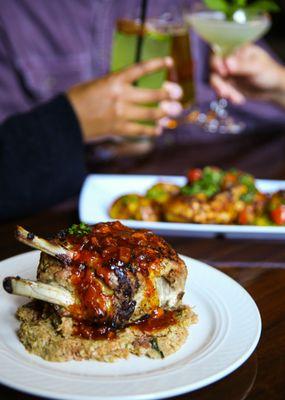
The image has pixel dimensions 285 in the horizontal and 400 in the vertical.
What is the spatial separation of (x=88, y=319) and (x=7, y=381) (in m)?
0.22

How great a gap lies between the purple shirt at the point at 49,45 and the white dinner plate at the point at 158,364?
6.09 feet

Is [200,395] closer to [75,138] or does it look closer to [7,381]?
[7,381]

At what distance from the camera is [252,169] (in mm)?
2359

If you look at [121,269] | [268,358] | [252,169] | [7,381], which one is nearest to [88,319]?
[121,269]

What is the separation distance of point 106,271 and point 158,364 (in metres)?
0.19

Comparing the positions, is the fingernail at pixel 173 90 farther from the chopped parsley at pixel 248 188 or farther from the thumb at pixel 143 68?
the chopped parsley at pixel 248 188

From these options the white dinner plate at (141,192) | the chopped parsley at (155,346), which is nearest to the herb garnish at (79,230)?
the chopped parsley at (155,346)

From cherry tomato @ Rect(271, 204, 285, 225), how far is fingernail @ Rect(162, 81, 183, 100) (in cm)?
74

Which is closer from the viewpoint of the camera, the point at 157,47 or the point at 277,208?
the point at 277,208

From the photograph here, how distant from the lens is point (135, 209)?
1.83 metres

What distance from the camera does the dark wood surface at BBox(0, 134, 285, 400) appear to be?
3.55 ft

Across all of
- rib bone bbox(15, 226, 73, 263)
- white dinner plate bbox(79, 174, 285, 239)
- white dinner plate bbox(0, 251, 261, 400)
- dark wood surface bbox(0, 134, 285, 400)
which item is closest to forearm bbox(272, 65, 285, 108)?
dark wood surface bbox(0, 134, 285, 400)

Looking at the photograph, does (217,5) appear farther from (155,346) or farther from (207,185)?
(155,346)

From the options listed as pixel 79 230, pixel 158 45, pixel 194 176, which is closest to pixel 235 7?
pixel 158 45
